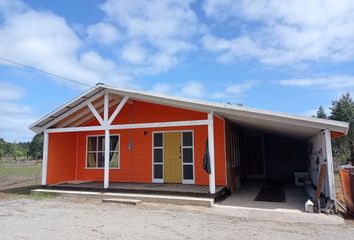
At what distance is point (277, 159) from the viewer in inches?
583

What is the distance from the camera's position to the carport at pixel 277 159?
7.63 meters

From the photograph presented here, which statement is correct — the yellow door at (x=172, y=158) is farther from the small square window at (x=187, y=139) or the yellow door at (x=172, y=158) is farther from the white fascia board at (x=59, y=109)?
the white fascia board at (x=59, y=109)

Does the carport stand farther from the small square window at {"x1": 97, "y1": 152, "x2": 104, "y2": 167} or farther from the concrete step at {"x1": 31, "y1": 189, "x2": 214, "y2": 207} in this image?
the small square window at {"x1": 97, "y1": 152, "x2": 104, "y2": 167}

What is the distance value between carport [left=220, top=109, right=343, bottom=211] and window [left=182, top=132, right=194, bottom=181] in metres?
1.29

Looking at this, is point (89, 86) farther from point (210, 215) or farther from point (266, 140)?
point (266, 140)

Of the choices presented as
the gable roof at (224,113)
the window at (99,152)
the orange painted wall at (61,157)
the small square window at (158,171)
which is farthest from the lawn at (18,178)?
the small square window at (158,171)

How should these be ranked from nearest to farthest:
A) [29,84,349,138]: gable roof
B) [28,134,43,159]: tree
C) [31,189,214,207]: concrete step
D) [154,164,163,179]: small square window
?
[29,84,349,138]: gable roof
[31,189,214,207]: concrete step
[154,164,163,179]: small square window
[28,134,43,159]: tree

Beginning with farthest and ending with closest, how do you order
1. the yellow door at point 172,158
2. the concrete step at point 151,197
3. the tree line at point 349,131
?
the tree line at point 349,131 → the yellow door at point 172,158 → the concrete step at point 151,197

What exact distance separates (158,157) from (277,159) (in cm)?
684

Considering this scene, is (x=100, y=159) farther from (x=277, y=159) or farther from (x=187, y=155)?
(x=277, y=159)

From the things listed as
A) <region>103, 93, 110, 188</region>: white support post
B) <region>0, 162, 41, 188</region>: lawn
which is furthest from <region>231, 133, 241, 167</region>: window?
<region>0, 162, 41, 188</region>: lawn

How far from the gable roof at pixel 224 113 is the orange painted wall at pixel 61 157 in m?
0.77

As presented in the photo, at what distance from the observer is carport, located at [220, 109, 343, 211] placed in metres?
7.63

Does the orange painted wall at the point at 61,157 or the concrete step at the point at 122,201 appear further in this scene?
the orange painted wall at the point at 61,157
